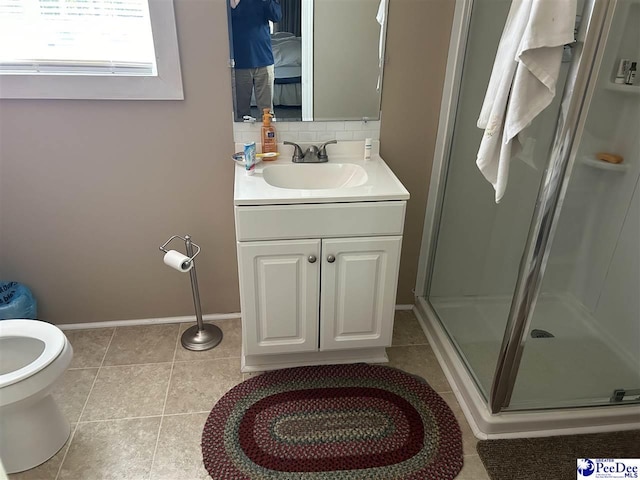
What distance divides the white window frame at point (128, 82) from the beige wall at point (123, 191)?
1.3 inches

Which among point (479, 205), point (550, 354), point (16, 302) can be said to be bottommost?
point (550, 354)

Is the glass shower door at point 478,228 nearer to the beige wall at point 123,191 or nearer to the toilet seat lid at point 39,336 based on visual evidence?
the beige wall at point 123,191

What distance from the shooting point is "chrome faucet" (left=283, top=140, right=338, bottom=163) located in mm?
1943

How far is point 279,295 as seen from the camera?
5.76ft

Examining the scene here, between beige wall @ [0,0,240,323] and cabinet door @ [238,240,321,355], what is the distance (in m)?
0.46

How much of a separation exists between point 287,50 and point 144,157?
2.46ft

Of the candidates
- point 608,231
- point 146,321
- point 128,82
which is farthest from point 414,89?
point 146,321

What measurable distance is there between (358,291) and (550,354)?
2.77 feet

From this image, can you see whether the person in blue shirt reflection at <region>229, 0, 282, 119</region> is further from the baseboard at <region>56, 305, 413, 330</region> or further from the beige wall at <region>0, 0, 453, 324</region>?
the baseboard at <region>56, 305, 413, 330</region>

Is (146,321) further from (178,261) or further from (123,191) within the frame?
(123,191)

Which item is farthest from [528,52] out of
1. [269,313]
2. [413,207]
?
[269,313]

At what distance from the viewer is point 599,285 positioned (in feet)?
6.71

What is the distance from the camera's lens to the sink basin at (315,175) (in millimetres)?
1897

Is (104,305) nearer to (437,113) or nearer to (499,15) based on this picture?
(437,113)
